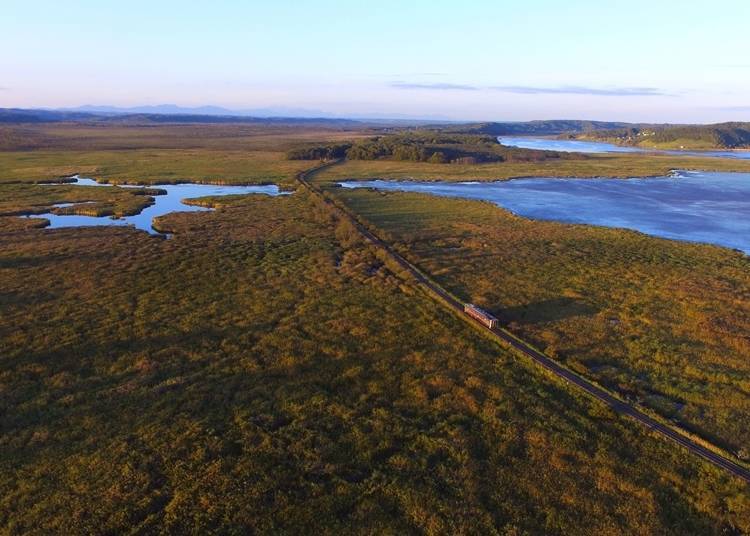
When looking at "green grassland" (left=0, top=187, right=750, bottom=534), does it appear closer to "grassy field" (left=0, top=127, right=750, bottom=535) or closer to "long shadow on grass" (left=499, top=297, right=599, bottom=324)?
"grassy field" (left=0, top=127, right=750, bottom=535)

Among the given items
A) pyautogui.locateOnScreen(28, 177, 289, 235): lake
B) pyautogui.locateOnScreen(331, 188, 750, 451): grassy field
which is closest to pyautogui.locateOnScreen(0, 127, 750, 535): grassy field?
pyautogui.locateOnScreen(331, 188, 750, 451): grassy field

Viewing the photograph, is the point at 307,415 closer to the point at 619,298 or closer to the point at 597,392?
the point at 597,392

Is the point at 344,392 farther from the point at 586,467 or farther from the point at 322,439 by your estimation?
the point at 586,467

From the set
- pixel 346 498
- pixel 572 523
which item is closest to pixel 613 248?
pixel 572 523

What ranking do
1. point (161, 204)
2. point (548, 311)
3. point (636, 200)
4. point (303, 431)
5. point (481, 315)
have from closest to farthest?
point (303, 431) < point (481, 315) < point (548, 311) < point (161, 204) < point (636, 200)

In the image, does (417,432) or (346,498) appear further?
(417,432)

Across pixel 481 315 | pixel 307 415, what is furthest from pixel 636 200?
pixel 307 415
